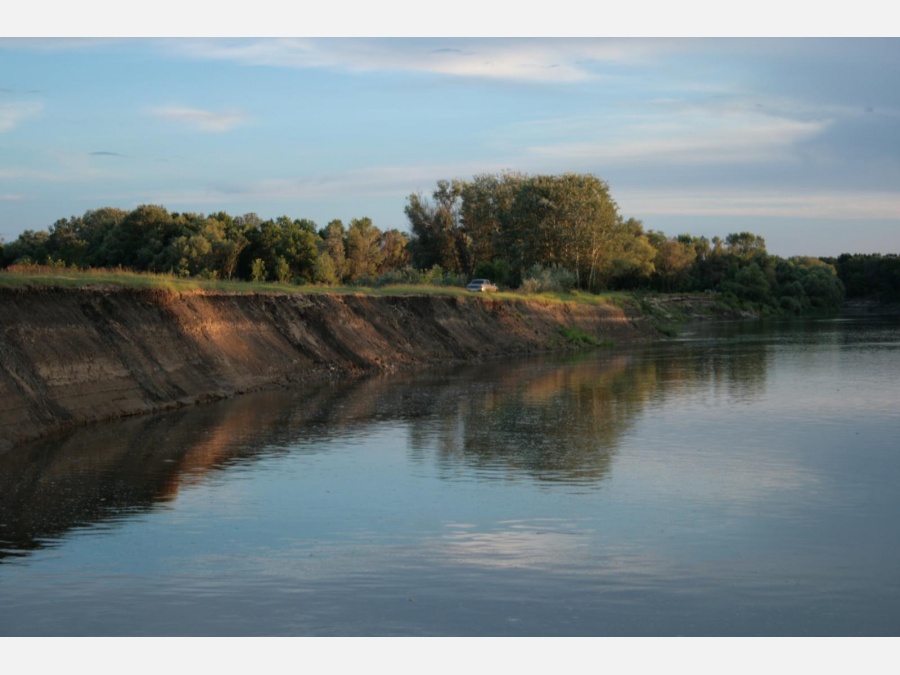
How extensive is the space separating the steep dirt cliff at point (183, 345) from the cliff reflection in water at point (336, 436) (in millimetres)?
1261

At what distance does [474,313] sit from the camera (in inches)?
2438

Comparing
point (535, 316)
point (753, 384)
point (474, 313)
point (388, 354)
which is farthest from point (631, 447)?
point (535, 316)

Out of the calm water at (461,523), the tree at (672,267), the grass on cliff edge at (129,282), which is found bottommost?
the calm water at (461,523)

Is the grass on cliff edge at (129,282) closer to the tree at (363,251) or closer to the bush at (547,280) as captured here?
the bush at (547,280)

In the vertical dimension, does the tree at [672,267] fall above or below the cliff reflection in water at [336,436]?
above

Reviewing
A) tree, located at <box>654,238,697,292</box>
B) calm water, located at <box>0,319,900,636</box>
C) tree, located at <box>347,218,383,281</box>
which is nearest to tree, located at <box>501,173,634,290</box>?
tree, located at <box>347,218,383,281</box>

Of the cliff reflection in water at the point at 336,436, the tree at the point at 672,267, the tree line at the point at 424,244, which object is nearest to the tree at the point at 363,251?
the tree line at the point at 424,244

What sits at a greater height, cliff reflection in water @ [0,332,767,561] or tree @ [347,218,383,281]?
tree @ [347,218,383,281]

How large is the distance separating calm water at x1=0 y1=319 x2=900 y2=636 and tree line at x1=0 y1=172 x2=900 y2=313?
54125mm

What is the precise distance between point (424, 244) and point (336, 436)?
294 feet

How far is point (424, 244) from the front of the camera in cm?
11369

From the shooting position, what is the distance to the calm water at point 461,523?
36.4 ft

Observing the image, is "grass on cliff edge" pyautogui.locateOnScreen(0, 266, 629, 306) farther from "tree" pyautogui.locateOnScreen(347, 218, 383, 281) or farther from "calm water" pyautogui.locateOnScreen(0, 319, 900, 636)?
"tree" pyautogui.locateOnScreen(347, 218, 383, 281)

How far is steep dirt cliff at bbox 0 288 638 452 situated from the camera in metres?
26.0
